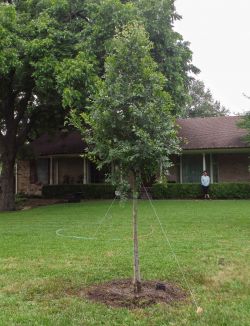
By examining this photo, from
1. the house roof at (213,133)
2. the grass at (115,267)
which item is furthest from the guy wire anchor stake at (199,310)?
the house roof at (213,133)

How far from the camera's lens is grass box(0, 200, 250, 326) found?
5332 millimetres

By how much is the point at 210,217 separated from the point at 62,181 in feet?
56.5

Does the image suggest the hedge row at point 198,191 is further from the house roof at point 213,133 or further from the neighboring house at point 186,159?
the house roof at point 213,133

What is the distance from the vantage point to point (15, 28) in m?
16.7

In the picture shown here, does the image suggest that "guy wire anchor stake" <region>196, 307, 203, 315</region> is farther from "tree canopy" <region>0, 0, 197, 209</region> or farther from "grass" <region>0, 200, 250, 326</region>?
"tree canopy" <region>0, 0, 197, 209</region>

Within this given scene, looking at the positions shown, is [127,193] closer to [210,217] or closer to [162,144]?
[162,144]

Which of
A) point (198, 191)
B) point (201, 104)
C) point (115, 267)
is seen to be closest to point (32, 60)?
point (115, 267)

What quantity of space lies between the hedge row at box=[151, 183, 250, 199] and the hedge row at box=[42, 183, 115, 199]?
8.61 feet

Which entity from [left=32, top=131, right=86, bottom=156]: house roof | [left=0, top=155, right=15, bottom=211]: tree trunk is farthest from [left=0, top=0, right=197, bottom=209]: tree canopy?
[left=32, top=131, right=86, bottom=156]: house roof

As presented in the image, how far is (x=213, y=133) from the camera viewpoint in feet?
88.2

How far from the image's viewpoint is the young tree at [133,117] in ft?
20.3

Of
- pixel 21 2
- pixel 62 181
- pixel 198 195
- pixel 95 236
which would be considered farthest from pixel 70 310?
pixel 62 181

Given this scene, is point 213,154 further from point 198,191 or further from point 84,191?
point 84,191

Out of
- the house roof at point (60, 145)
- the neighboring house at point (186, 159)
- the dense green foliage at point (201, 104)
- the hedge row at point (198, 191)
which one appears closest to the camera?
the hedge row at point (198, 191)
